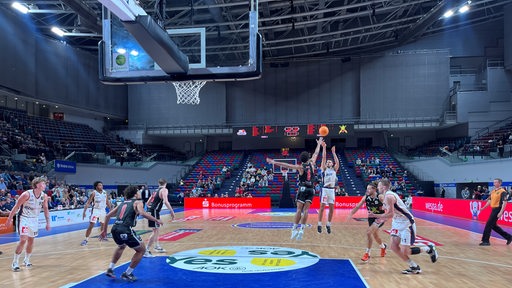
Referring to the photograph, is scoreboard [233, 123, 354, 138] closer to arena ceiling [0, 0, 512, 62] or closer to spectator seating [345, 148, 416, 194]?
spectator seating [345, 148, 416, 194]

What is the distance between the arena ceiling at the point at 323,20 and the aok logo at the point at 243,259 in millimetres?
16815

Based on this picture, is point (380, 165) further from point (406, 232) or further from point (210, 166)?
point (406, 232)

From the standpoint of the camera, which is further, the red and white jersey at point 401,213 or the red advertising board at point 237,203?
the red advertising board at point 237,203

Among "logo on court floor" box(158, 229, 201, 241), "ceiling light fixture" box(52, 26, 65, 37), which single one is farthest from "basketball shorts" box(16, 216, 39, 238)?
"ceiling light fixture" box(52, 26, 65, 37)

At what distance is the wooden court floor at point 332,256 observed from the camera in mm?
7559

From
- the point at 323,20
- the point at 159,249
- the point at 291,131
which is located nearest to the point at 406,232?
the point at 159,249

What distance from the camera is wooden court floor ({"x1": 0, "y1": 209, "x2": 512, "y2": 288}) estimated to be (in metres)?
7.56

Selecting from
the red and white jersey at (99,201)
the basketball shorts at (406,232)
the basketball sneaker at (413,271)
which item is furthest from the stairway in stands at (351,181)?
the basketball shorts at (406,232)

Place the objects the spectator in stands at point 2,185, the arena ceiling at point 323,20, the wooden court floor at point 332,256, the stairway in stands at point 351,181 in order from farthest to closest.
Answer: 1. the stairway in stands at point 351,181
2. the arena ceiling at point 323,20
3. the spectator in stands at point 2,185
4. the wooden court floor at point 332,256

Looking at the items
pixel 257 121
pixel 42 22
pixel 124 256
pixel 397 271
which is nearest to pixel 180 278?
pixel 124 256

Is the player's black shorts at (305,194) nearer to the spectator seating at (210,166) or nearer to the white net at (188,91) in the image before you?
the white net at (188,91)

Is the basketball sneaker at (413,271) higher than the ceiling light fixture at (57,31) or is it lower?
lower

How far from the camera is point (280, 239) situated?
12.8 m

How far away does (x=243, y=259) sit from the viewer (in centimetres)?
934
